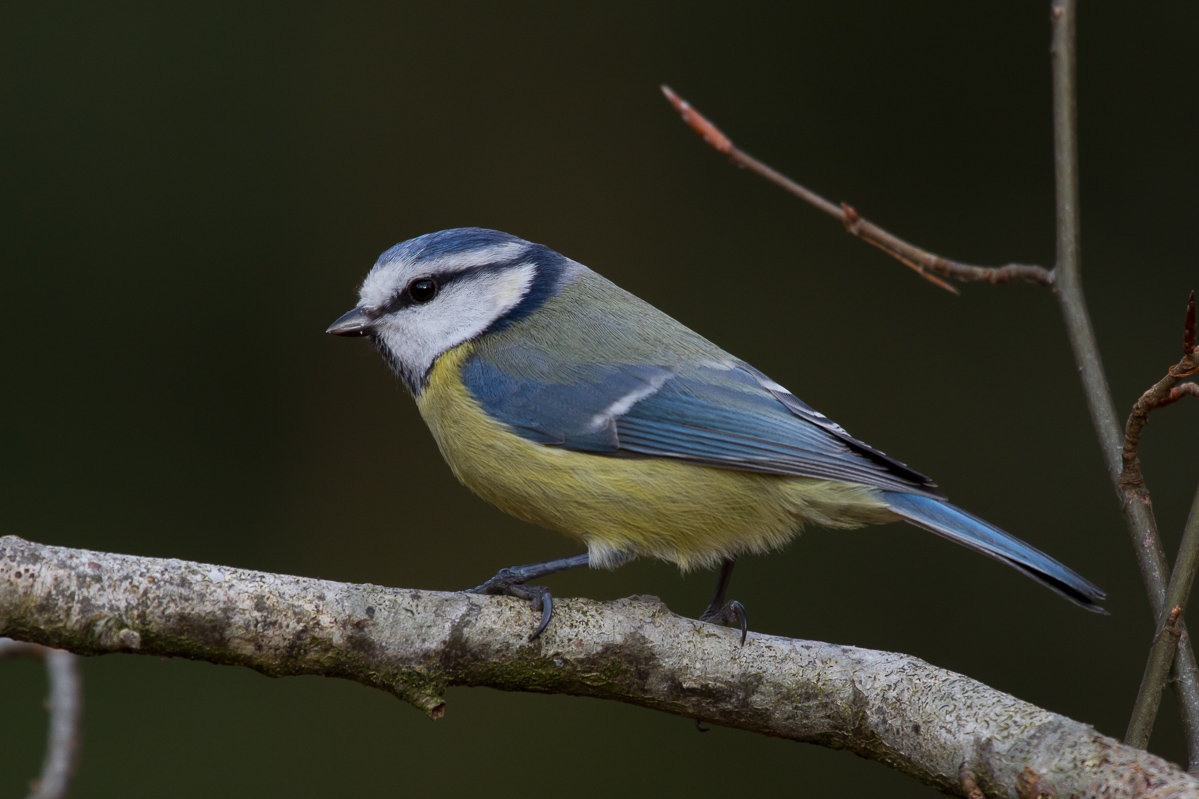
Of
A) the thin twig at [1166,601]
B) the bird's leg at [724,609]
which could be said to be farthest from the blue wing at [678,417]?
the thin twig at [1166,601]

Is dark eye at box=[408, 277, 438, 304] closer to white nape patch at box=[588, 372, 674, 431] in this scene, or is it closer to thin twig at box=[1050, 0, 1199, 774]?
white nape patch at box=[588, 372, 674, 431]

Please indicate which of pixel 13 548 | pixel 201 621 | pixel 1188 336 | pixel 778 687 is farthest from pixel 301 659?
pixel 1188 336

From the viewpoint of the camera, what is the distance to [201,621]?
1.25m

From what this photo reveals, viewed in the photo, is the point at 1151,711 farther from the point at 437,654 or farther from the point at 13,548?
the point at 13,548

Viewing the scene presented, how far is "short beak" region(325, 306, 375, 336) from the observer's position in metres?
1.96

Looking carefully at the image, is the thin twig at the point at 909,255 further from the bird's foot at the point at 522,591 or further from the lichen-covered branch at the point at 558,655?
the bird's foot at the point at 522,591

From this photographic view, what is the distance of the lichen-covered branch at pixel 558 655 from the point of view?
1.20 meters

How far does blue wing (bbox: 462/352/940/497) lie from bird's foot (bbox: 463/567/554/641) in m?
0.25

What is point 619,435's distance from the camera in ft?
5.59

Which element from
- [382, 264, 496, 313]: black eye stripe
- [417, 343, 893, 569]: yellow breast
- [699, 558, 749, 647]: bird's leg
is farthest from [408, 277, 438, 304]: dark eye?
[699, 558, 749, 647]: bird's leg

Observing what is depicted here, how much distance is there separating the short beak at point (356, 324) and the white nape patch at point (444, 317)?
0.02 m

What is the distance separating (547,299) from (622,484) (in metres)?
0.48

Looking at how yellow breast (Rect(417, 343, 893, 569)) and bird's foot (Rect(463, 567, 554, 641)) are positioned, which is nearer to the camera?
bird's foot (Rect(463, 567, 554, 641))

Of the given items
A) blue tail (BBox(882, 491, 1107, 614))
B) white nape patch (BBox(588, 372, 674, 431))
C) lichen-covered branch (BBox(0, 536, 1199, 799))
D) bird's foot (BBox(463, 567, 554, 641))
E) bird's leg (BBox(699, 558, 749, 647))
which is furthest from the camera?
white nape patch (BBox(588, 372, 674, 431))
